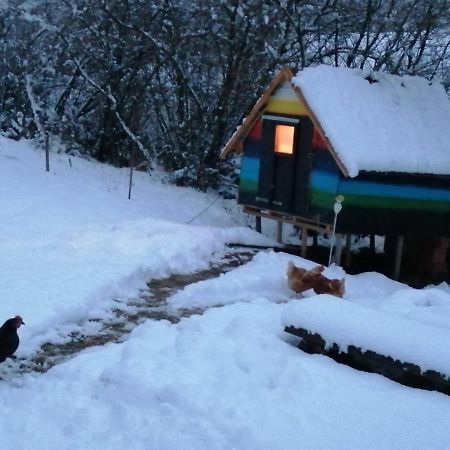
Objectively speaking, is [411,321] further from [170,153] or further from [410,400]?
[170,153]

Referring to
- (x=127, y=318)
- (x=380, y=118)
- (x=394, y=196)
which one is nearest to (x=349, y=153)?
(x=394, y=196)

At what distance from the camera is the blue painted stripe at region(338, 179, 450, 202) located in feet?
36.0

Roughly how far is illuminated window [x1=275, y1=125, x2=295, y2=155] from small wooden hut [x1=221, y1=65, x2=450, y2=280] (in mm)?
17

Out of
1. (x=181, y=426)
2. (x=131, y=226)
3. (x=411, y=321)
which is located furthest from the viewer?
(x=131, y=226)

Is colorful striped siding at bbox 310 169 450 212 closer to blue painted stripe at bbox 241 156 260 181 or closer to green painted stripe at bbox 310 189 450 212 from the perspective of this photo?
green painted stripe at bbox 310 189 450 212

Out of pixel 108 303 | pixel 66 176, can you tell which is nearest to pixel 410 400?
pixel 108 303

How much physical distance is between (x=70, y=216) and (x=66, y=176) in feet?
11.0

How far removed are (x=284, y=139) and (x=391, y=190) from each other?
2.02 m

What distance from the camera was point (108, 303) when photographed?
8.00m

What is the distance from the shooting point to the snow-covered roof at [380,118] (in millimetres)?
10992

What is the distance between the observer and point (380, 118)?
466 inches

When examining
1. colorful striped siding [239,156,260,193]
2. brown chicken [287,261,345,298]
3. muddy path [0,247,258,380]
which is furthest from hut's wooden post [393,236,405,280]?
brown chicken [287,261,345,298]

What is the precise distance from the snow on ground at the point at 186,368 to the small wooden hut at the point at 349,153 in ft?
4.07

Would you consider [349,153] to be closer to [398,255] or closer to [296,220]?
[296,220]
